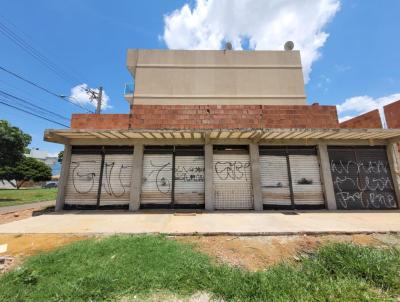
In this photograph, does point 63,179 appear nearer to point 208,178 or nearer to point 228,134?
point 208,178

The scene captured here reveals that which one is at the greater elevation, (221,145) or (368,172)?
(221,145)

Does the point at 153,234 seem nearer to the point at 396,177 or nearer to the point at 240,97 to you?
the point at 396,177

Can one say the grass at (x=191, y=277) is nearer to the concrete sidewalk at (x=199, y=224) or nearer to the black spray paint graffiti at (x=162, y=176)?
the concrete sidewalk at (x=199, y=224)

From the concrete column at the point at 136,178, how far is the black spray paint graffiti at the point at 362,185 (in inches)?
359

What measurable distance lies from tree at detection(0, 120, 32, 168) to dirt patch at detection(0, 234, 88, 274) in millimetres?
15236

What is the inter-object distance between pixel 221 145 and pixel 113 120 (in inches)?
215

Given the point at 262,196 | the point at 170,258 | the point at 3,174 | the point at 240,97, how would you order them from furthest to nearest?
the point at 3,174 → the point at 240,97 → the point at 262,196 → the point at 170,258

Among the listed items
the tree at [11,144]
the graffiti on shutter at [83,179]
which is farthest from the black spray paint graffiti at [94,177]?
the tree at [11,144]

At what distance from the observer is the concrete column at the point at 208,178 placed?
30.6ft

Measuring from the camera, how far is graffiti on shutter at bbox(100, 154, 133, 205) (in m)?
9.62

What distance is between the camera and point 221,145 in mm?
10000

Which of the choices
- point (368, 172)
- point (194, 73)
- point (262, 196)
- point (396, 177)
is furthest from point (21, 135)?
point (396, 177)

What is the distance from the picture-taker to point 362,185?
9.72 meters

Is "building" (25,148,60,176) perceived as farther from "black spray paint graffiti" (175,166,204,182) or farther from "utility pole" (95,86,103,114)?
"black spray paint graffiti" (175,166,204,182)
